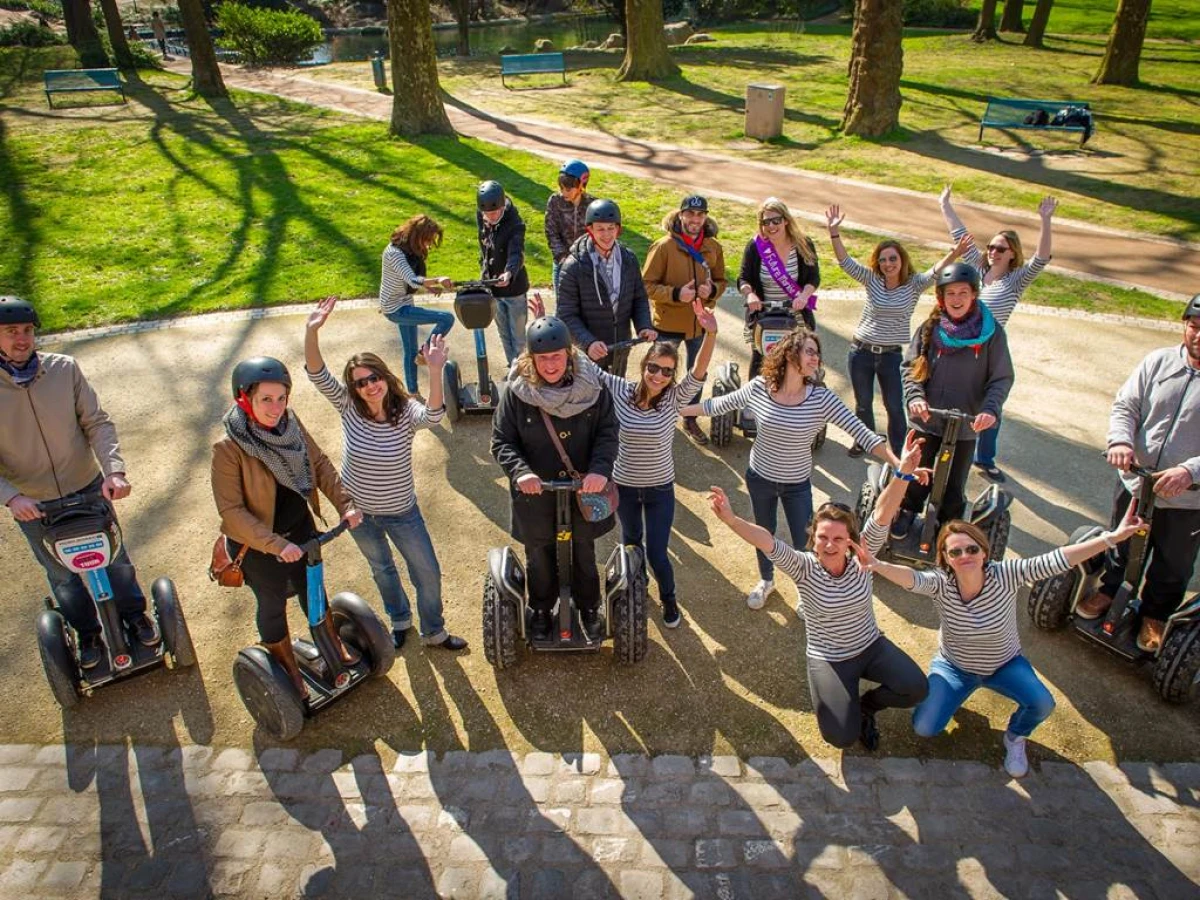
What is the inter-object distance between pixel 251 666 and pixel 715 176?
43.5 ft

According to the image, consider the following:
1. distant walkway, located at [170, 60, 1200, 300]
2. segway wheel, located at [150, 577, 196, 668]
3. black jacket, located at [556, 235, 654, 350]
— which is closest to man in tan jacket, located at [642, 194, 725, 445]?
black jacket, located at [556, 235, 654, 350]

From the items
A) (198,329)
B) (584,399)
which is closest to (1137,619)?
A: (584,399)

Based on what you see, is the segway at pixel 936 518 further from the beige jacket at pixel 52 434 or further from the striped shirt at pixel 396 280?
the beige jacket at pixel 52 434

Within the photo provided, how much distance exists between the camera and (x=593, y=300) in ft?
21.7

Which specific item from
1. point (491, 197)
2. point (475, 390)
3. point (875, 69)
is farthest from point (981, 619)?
point (875, 69)

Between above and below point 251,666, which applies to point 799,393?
above

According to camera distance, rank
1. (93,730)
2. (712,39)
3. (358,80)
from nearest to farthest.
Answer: (93,730), (358,80), (712,39)

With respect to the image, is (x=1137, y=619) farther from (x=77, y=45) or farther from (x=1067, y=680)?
(x=77, y=45)

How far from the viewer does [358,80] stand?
2544cm

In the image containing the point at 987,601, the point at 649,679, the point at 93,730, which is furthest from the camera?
the point at 649,679

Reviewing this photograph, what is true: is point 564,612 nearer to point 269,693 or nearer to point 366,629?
point 366,629

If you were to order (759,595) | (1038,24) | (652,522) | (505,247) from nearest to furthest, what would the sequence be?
(652,522) < (759,595) < (505,247) < (1038,24)

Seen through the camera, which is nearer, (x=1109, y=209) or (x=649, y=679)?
(x=649, y=679)

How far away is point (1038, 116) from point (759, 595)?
15842mm
